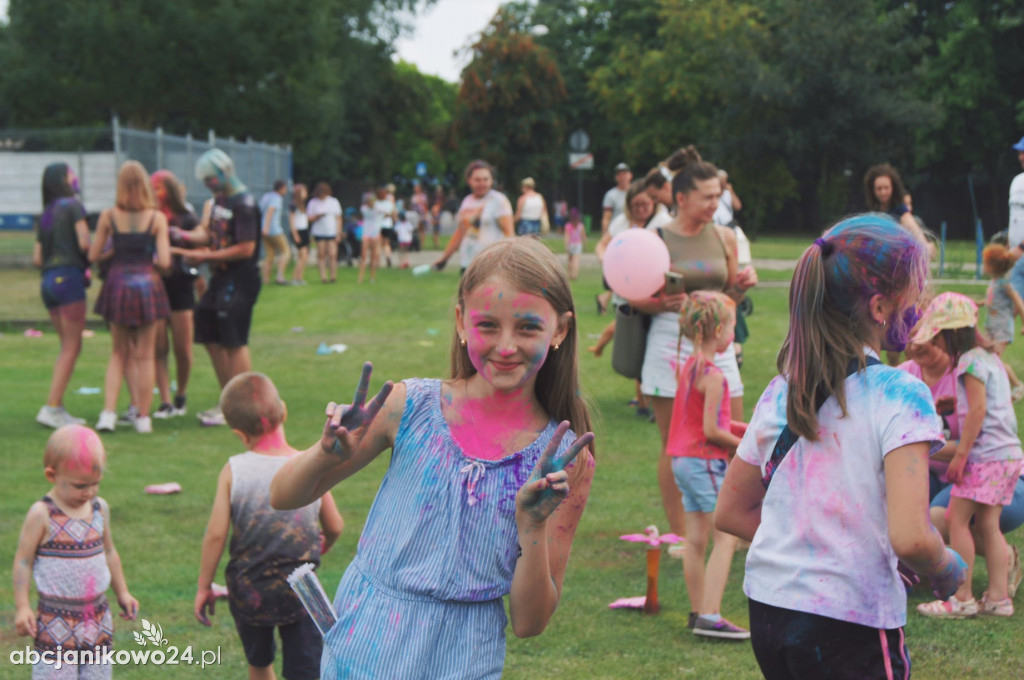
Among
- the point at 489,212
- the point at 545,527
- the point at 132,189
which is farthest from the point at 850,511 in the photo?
the point at 489,212

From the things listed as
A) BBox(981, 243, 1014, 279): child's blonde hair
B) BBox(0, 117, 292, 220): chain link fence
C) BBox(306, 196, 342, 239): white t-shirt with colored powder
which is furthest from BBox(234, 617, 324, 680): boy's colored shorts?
BBox(306, 196, 342, 239): white t-shirt with colored powder

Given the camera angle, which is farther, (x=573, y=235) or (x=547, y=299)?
(x=573, y=235)

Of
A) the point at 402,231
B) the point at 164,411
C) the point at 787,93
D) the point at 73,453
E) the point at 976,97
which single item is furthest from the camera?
the point at 787,93

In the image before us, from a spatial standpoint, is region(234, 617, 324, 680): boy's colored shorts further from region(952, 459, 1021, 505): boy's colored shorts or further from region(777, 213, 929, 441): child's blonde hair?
region(952, 459, 1021, 505): boy's colored shorts

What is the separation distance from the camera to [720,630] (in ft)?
15.9

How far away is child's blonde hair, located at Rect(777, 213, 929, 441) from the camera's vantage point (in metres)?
2.59

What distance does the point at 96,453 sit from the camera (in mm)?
4094

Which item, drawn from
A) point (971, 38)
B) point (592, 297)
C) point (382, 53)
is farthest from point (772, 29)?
point (592, 297)

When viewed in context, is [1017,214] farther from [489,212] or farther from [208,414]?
[208,414]

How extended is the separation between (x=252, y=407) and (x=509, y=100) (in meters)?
47.9

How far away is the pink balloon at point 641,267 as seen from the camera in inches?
243

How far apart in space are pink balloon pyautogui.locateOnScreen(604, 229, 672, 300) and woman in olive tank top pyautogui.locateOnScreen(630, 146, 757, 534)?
63mm

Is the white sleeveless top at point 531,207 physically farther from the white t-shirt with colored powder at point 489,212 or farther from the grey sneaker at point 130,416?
the grey sneaker at point 130,416

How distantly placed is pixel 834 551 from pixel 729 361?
3.18 meters
